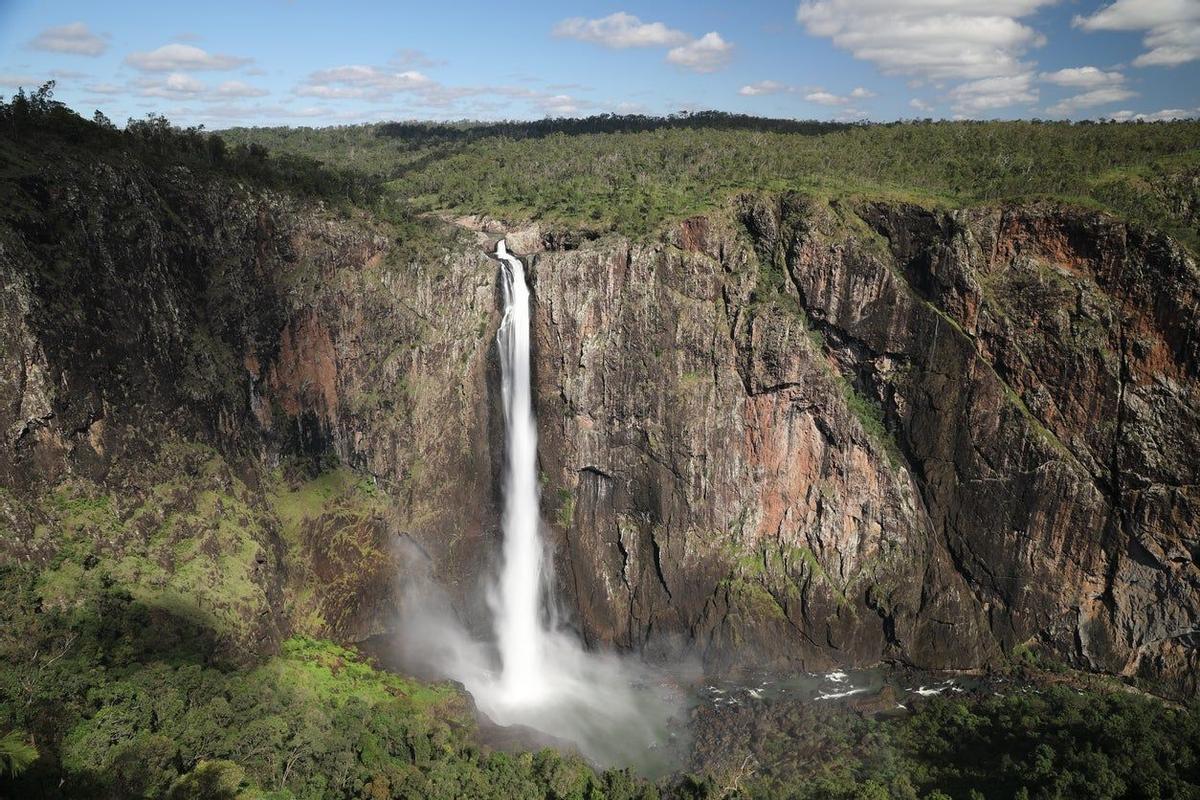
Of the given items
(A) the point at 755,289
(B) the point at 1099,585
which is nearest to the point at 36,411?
Result: (A) the point at 755,289

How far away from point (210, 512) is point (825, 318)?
29.3 m

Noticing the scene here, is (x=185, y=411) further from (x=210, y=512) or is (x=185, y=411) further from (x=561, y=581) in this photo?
(x=561, y=581)

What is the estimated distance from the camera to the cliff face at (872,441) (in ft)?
117

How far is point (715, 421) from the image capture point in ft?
131

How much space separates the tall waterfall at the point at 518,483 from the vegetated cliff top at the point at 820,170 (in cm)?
598

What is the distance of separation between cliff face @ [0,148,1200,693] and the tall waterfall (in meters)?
0.85

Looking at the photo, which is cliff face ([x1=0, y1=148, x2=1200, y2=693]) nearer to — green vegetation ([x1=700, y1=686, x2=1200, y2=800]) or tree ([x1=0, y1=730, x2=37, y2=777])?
green vegetation ([x1=700, y1=686, x2=1200, y2=800])

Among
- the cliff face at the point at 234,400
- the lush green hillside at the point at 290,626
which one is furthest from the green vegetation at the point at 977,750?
the cliff face at the point at 234,400

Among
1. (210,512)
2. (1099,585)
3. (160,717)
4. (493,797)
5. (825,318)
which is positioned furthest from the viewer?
(825,318)

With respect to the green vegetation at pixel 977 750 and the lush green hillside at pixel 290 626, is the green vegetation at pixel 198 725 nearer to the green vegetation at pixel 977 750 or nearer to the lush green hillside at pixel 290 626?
the lush green hillside at pixel 290 626

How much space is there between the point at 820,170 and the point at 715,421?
52.4ft

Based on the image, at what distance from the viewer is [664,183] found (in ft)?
152

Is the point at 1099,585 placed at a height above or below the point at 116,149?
below

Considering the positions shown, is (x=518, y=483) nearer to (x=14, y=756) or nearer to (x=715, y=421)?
(x=715, y=421)
